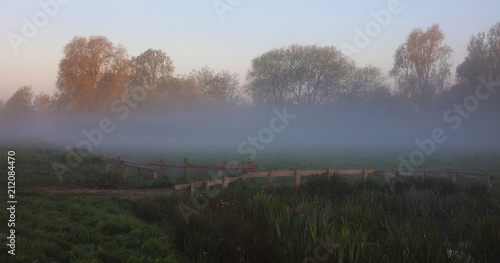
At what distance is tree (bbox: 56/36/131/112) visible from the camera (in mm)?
37812

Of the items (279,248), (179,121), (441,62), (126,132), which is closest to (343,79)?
(441,62)

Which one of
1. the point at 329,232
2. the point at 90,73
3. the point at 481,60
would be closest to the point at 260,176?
the point at 329,232

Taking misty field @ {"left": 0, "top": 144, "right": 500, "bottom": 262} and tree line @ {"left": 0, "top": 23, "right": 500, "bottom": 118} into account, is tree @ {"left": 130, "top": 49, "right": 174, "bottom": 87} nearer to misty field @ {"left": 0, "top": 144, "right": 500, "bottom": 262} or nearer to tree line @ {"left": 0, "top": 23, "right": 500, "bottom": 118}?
tree line @ {"left": 0, "top": 23, "right": 500, "bottom": 118}

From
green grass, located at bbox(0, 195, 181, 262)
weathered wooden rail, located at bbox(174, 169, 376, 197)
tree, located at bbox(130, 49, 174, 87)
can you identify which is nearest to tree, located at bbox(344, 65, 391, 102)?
tree, located at bbox(130, 49, 174, 87)

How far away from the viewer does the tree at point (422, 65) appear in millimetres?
45375

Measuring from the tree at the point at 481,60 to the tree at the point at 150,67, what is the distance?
45183 mm

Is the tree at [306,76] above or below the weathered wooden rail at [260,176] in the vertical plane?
above

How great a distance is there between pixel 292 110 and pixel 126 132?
94.9ft

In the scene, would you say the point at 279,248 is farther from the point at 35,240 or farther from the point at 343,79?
the point at 343,79

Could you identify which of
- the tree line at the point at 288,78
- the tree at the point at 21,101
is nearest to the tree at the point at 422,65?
the tree line at the point at 288,78

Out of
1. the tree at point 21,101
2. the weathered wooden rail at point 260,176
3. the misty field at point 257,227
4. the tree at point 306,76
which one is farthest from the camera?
the tree at point 21,101

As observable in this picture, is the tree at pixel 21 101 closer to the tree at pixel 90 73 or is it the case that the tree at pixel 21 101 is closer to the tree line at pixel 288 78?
the tree line at pixel 288 78

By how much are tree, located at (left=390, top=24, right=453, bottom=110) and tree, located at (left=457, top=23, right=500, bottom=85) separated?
9.94 ft

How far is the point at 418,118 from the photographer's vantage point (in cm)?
5000
